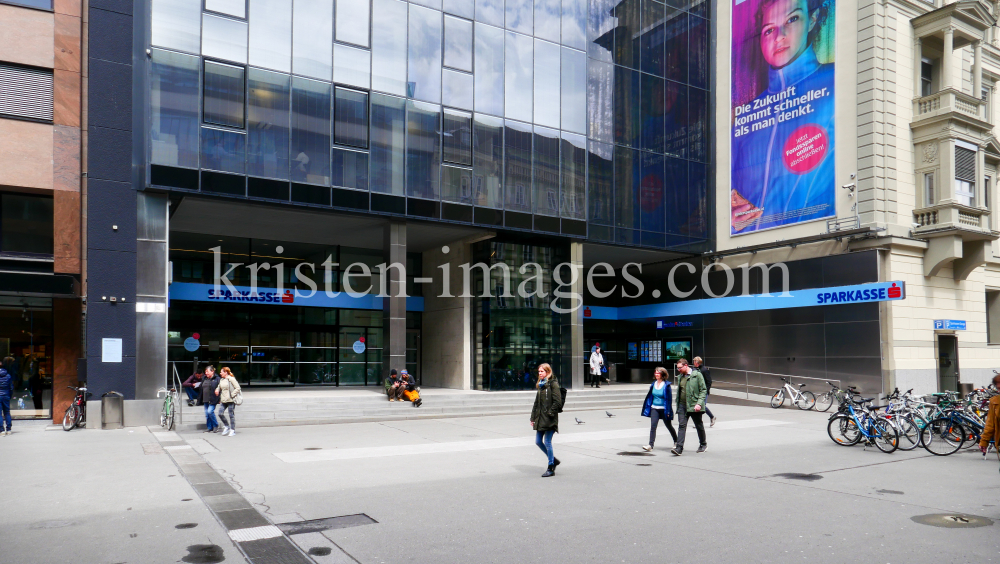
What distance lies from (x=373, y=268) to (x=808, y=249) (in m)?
17.1

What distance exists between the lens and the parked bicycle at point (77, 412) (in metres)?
17.6

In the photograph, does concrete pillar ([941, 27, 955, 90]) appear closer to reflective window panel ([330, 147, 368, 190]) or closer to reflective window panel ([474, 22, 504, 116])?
reflective window panel ([474, 22, 504, 116])

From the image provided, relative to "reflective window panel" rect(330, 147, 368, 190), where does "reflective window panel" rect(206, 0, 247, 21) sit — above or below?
above

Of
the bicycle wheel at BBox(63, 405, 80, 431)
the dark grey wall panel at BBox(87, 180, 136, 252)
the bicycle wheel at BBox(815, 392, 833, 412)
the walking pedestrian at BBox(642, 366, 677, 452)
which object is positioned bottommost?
the bicycle wheel at BBox(815, 392, 833, 412)

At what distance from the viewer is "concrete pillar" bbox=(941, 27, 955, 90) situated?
83.7 feet

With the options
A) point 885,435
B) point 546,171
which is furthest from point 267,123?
point 885,435

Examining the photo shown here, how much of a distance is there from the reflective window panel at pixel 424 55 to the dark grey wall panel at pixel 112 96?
8.18m

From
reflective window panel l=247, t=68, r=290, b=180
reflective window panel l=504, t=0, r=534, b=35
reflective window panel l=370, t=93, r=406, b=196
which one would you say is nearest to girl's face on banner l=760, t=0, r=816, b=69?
reflective window panel l=504, t=0, r=534, b=35

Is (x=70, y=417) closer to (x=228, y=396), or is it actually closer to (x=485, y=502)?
(x=228, y=396)

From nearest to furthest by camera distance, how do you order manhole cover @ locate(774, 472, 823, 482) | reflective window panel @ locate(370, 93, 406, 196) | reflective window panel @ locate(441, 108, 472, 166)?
manhole cover @ locate(774, 472, 823, 482)
reflective window panel @ locate(370, 93, 406, 196)
reflective window panel @ locate(441, 108, 472, 166)

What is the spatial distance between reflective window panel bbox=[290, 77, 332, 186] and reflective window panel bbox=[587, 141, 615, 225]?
33.3 ft

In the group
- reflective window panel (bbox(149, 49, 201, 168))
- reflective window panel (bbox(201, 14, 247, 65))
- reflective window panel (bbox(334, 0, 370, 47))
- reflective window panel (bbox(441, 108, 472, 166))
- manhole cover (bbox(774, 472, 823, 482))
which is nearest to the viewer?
manhole cover (bbox(774, 472, 823, 482))

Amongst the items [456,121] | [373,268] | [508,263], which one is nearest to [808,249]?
[508,263]

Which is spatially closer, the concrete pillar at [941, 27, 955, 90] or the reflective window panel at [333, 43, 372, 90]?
the reflective window panel at [333, 43, 372, 90]
